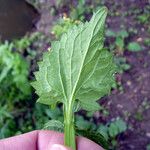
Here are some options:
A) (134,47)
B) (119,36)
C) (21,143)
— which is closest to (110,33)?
(119,36)

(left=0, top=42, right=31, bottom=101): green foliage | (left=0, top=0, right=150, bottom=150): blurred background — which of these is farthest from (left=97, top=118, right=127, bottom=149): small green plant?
(left=0, top=42, right=31, bottom=101): green foliage

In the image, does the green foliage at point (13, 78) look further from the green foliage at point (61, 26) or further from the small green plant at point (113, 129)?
the small green plant at point (113, 129)

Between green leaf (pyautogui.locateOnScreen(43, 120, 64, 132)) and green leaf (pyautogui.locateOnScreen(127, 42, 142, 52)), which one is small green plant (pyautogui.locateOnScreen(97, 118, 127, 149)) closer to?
green leaf (pyautogui.locateOnScreen(127, 42, 142, 52))

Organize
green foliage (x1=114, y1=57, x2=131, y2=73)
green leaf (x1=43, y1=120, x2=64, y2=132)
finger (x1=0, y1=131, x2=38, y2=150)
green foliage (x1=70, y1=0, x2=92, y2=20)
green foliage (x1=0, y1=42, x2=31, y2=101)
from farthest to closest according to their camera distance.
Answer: green foliage (x1=70, y1=0, x2=92, y2=20)
green foliage (x1=114, y1=57, x2=131, y2=73)
green foliage (x1=0, y1=42, x2=31, y2=101)
finger (x1=0, y1=131, x2=38, y2=150)
green leaf (x1=43, y1=120, x2=64, y2=132)

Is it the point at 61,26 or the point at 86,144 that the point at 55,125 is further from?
the point at 61,26

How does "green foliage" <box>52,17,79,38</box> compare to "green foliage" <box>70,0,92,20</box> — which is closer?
"green foliage" <box>52,17,79,38</box>

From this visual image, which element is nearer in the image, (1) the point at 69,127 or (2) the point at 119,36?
(1) the point at 69,127

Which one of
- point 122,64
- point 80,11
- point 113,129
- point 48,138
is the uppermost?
point 80,11
